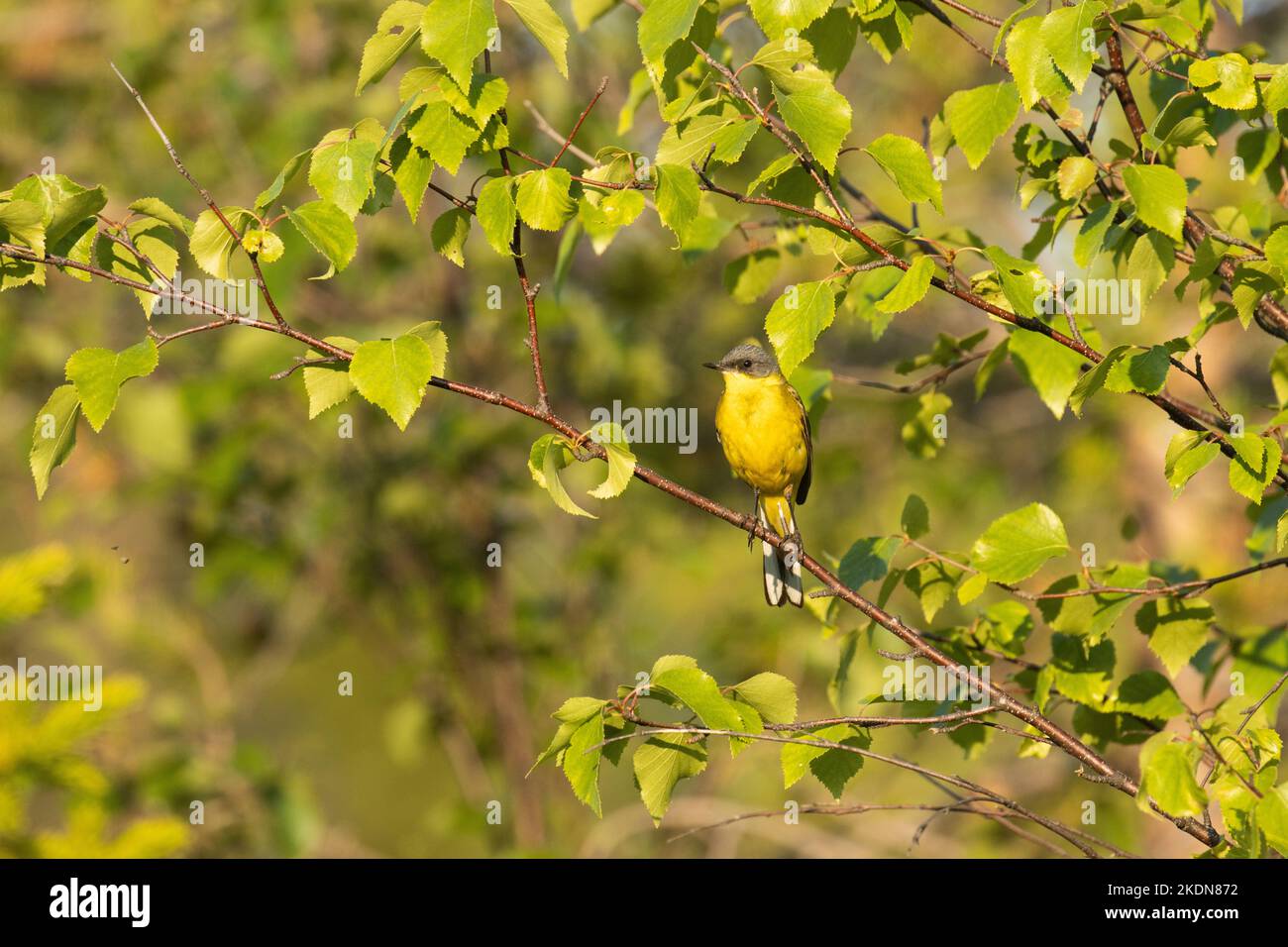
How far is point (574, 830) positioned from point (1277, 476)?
6.58m

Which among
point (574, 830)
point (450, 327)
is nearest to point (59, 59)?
point (450, 327)

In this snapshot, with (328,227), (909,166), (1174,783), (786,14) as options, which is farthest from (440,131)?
(1174,783)

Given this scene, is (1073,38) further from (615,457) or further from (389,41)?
(389,41)

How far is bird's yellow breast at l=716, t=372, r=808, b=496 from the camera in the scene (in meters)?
5.28

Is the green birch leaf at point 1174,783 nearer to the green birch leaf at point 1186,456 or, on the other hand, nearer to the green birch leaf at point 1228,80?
the green birch leaf at point 1186,456

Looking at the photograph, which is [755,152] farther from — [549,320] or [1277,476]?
[1277,476]

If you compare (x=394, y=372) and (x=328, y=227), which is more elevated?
(x=328, y=227)

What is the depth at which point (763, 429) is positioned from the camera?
5.27 meters

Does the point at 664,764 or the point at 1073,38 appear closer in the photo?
the point at 1073,38

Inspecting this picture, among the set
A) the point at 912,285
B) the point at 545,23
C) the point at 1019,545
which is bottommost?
the point at 1019,545

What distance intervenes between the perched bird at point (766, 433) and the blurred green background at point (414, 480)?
46.5 inches

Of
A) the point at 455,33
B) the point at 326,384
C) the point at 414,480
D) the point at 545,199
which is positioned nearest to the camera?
the point at 455,33

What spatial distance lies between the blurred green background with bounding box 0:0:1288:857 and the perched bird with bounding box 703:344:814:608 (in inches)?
46.5

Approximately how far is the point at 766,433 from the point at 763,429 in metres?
0.02
